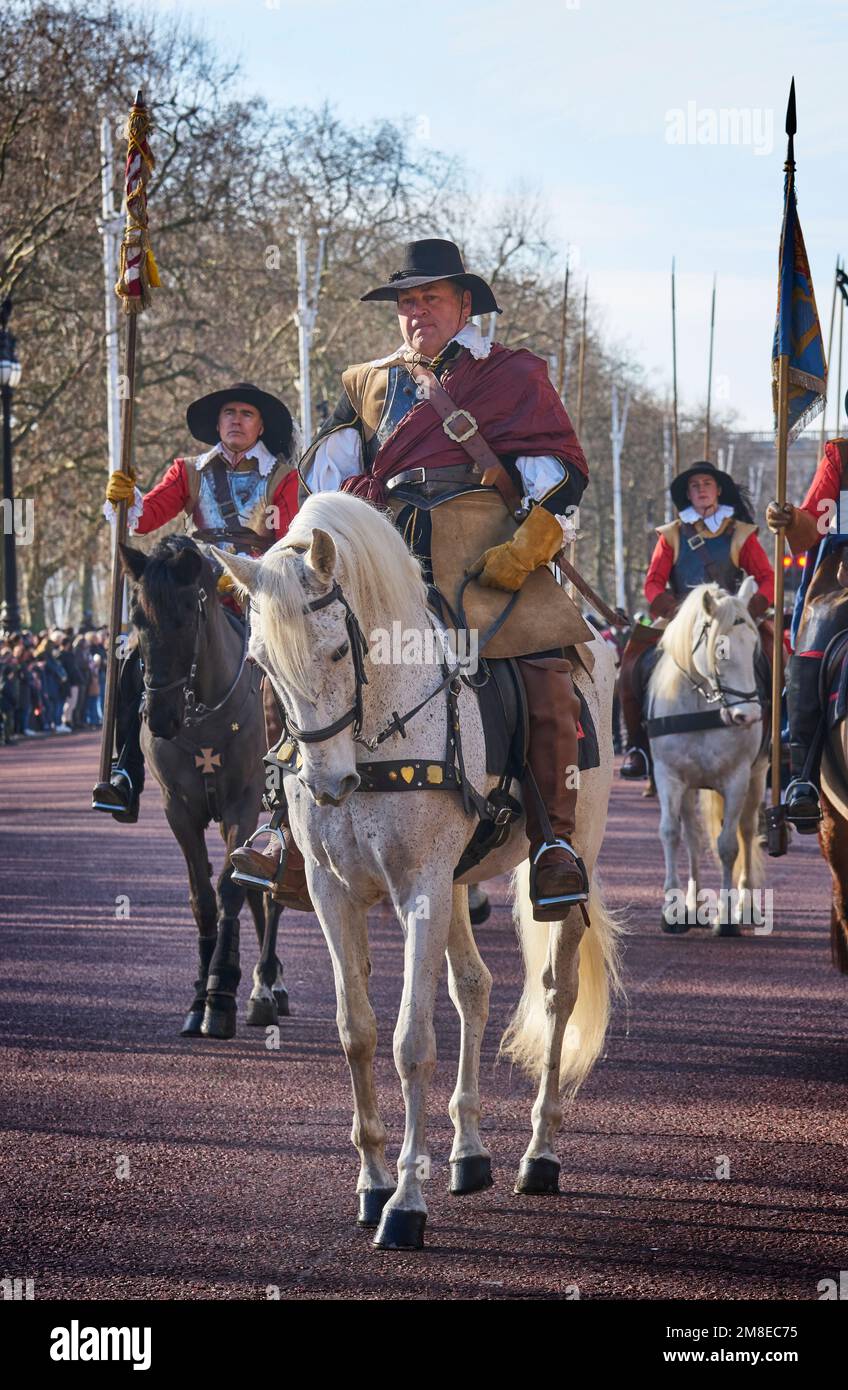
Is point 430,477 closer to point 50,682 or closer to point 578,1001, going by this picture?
point 578,1001

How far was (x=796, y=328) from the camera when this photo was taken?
27.8 feet

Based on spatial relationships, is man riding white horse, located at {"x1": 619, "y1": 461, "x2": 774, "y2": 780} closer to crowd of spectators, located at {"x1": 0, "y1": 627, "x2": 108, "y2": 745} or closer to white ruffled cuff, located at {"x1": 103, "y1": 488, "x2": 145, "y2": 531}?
white ruffled cuff, located at {"x1": 103, "y1": 488, "x2": 145, "y2": 531}

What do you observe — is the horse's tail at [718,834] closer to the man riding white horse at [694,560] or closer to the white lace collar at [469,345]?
the man riding white horse at [694,560]

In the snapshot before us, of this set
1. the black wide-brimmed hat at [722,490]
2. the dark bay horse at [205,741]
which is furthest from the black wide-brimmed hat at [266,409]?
the black wide-brimmed hat at [722,490]

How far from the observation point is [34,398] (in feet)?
122

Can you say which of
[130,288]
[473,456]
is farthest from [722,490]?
[473,456]

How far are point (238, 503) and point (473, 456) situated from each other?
3.38 metres

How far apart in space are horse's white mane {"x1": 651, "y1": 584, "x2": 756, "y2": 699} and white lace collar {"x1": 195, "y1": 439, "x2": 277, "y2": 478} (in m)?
3.66

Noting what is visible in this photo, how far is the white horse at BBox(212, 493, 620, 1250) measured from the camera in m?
5.25

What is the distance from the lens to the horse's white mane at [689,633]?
1231 cm

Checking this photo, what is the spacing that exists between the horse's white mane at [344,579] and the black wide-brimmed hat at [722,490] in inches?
308

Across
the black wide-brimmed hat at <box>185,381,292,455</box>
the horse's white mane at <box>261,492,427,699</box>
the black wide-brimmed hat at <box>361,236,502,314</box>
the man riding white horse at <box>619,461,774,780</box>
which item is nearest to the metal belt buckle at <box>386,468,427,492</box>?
the horse's white mane at <box>261,492,427,699</box>
